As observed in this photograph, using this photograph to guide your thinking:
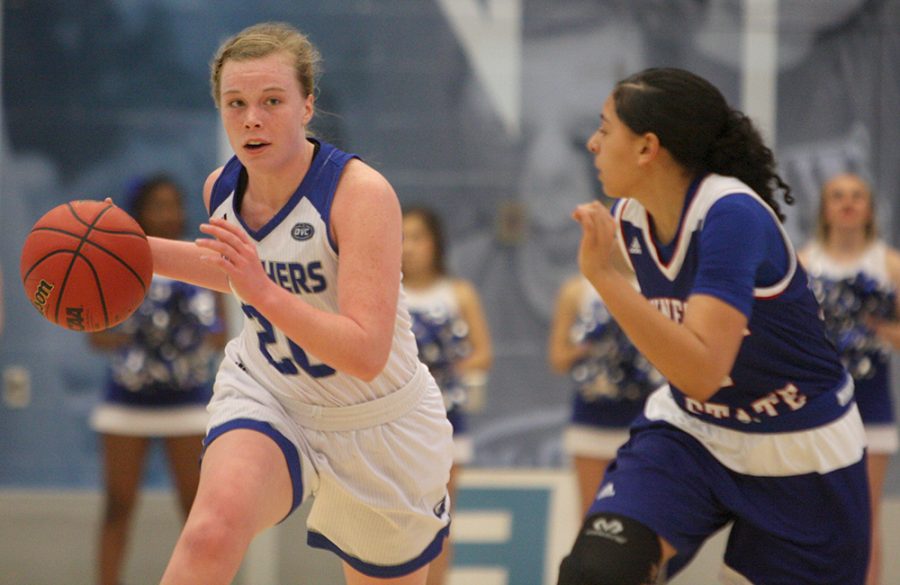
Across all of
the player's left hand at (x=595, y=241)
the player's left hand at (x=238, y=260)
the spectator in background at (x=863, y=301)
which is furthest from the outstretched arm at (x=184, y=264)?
the spectator in background at (x=863, y=301)

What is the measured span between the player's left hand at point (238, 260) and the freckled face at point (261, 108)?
314 mm

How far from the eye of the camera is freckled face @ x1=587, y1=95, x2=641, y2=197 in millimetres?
3105

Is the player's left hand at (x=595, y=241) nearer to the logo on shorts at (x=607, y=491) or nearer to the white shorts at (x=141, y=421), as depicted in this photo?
the logo on shorts at (x=607, y=491)

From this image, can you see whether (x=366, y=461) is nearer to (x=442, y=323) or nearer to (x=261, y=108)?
(x=261, y=108)

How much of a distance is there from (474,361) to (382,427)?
268cm

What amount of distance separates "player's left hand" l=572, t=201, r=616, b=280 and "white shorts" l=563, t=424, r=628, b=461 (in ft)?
8.72

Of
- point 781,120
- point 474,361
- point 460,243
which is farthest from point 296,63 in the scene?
point 781,120

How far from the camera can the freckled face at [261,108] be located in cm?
291

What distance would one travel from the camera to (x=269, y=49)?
295 centimetres

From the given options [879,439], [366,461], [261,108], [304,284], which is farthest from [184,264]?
[879,439]

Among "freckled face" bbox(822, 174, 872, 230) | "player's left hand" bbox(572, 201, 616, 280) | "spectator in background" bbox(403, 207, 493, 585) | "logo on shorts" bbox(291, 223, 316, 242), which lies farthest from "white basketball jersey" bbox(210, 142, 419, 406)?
"freckled face" bbox(822, 174, 872, 230)

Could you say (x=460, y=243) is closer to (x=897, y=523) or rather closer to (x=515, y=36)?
(x=515, y=36)

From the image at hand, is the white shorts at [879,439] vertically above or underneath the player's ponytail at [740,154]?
underneath

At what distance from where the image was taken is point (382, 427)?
3.12 m
